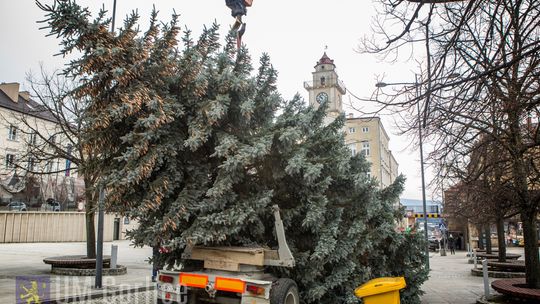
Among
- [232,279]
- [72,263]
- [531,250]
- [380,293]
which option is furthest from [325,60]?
[232,279]

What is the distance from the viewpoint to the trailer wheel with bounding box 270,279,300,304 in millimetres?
6273

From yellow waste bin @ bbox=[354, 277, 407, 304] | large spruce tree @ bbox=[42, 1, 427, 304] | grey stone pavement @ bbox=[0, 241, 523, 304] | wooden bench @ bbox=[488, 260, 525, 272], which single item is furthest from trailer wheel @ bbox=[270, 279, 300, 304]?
wooden bench @ bbox=[488, 260, 525, 272]

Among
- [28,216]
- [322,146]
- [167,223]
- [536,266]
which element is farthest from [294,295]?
[28,216]

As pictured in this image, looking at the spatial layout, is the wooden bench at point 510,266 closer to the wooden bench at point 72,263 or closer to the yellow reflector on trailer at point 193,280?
the yellow reflector on trailer at point 193,280

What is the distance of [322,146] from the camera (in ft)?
27.0

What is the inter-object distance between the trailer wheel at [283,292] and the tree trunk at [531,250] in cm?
664

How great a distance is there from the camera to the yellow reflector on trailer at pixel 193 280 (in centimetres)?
646

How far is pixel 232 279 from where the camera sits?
630cm

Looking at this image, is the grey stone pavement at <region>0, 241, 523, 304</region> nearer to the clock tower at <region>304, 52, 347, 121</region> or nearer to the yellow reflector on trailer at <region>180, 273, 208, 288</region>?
the yellow reflector on trailer at <region>180, 273, 208, 288</region>

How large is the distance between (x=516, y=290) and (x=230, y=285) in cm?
645

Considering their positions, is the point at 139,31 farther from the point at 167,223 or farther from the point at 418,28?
the point at 418,28

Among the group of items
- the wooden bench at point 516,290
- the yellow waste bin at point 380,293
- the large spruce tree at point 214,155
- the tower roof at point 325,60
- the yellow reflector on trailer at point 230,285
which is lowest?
the wooden bench at point 516,290

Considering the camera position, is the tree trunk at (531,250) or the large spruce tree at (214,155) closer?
the large spruce tree at (214,155)

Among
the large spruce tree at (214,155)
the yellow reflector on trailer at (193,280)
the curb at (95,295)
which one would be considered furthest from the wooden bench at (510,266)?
the yellow reflector on trailer at (193,280)
